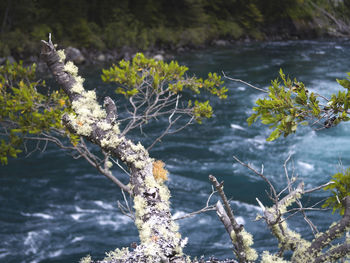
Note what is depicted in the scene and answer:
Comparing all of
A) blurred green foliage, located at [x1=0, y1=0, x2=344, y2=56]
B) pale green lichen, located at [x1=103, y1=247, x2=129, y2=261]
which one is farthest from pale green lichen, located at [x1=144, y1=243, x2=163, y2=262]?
blurred green foliage, located at [x1=0, y1=0, x2=344, y2=56]

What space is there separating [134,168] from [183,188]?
4.25 meters

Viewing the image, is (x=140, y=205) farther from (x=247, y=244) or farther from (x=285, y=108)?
(x=285, y=108)

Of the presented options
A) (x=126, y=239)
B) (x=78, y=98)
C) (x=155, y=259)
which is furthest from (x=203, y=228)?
(x=155, y=259)

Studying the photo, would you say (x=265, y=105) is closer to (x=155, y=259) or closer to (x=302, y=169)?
(x=155, y=259)

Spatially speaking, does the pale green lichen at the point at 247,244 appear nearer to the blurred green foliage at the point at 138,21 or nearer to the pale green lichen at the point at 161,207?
the pale green lichen at the point at 161,207

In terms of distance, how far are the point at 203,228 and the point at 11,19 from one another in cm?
1297

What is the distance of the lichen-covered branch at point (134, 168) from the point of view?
1.67m

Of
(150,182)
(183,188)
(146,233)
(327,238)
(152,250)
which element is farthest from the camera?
(183,188)

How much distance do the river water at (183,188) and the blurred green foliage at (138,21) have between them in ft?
24.9

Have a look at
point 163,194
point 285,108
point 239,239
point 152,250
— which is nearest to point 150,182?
point 163,194

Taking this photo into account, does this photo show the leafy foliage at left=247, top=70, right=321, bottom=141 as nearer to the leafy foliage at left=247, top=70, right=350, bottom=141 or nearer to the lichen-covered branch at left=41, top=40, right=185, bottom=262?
the leafy foliage at left=247, top=70, right=350, bottom=141

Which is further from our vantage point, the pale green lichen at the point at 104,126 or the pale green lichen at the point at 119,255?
the pale green lichen at the point at 104,126

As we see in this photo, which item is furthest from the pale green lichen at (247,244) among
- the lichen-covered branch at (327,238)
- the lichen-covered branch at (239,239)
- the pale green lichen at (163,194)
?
the pale green lichen at (163,194)

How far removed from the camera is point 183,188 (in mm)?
6246
